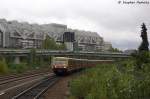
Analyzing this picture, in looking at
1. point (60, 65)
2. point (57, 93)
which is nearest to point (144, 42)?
point (60, 65)

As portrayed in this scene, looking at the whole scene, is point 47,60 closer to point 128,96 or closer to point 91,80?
point 91,80

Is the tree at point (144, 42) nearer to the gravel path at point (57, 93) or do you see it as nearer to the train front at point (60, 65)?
the train front at point (60, 65)

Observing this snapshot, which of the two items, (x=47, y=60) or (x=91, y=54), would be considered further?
(x=91, y=54)

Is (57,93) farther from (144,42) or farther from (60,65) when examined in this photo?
(144,42)

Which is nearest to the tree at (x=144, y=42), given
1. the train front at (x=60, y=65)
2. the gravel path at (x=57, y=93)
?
the train front at (x=60, y=65)

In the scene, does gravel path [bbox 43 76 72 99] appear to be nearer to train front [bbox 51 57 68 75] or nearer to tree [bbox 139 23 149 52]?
train front [bbox 51 57 68 75]

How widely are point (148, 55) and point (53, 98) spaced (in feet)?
37.6

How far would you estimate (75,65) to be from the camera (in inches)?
2239

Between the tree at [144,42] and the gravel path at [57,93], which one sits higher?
the tree at [144,42]

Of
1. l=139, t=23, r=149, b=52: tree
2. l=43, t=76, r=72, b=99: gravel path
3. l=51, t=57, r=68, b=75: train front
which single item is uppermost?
l=139, t=23, r=149, b=52: tree

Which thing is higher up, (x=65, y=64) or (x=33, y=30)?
(x=33, y=30)

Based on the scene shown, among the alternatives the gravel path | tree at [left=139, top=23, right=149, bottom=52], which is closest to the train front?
tree at [left=139, top=23, right=149, bottom=52]

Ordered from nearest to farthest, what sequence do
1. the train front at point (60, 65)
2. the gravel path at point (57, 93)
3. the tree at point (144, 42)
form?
the gravel path at point (57, 93)
the train front at point (60, 65)
the tree at point (144, 42)

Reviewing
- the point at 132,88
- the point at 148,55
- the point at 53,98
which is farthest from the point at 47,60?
the point at 132,88
